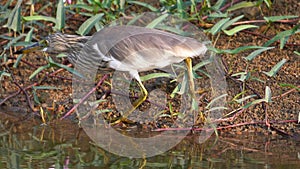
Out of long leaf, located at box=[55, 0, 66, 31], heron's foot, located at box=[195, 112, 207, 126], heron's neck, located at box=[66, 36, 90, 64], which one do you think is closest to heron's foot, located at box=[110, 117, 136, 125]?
heron's foot, located at box=[195, 112, 207, 126]

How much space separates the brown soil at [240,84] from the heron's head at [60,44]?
0.67ft

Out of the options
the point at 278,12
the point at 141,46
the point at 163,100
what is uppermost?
the point at 278,12

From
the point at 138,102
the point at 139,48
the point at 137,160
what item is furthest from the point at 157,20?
the point at 137,160

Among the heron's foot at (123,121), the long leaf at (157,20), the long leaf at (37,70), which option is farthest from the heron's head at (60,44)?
the heron's foot at (123,121)

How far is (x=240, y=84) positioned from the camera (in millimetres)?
4094

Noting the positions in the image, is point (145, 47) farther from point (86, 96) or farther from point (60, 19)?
point (60, 19)

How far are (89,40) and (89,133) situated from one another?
62 cm

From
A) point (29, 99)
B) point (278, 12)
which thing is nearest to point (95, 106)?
point (29, 99)

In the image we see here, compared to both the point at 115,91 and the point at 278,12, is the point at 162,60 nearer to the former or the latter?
the point at 115,91

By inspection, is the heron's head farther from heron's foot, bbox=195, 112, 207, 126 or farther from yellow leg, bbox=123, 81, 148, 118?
heron's foot, bbox=195, 112, 207, 126

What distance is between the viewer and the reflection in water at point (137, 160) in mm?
3164

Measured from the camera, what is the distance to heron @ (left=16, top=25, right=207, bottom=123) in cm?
376

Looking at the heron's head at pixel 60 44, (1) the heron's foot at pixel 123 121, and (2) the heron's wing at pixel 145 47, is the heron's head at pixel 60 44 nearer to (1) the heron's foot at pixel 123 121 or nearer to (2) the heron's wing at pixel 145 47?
(2) the heron's wing at pixel 145 47

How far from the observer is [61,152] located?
3.39 metres
